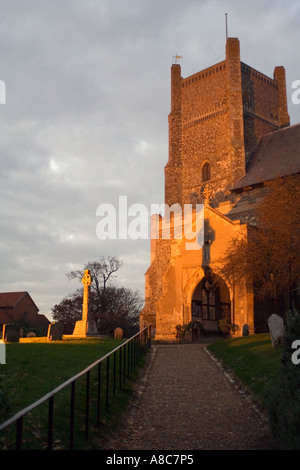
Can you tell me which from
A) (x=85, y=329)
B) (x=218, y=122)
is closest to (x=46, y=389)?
(x=85, y=329)

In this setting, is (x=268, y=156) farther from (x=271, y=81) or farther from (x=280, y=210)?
(x=280, y=210)

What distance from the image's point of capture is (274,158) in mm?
34688

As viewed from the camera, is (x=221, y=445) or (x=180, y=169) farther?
(x=180, y=169)

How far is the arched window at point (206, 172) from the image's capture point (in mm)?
40950

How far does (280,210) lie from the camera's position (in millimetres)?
20312

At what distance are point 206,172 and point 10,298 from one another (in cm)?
3098

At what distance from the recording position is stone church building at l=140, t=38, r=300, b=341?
25.0 m

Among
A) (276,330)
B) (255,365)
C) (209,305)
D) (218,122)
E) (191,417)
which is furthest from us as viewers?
(218,122)

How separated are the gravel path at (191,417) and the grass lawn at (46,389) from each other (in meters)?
0.43

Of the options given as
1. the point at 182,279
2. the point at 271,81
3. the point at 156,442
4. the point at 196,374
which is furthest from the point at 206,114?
the point at 156,442

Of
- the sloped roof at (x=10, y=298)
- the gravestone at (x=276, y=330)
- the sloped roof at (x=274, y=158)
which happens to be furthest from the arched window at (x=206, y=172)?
the sloped roof at (x=10, y=298)

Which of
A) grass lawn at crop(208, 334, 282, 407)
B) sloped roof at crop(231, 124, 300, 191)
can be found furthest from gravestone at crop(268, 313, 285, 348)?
sloped roof at crop(231, 124, 300, 191)

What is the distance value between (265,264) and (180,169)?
24358mm

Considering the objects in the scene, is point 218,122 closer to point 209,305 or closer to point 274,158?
point 274,158
